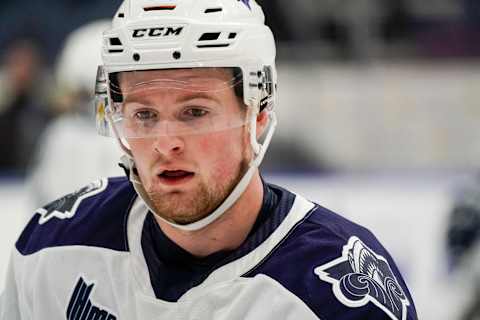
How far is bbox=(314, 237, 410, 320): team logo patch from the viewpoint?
6.44 ft

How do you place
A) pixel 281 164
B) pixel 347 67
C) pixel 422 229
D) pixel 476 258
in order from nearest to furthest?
1. pixel 476 258
2. pixel 422 229
3. pixel 281 164
4. pixel 347 67

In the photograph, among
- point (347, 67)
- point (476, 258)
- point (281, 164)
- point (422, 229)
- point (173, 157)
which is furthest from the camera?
point (347, 67)

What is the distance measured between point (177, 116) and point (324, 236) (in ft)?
1.06

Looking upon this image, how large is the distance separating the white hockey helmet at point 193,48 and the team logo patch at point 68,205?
25 centimetres

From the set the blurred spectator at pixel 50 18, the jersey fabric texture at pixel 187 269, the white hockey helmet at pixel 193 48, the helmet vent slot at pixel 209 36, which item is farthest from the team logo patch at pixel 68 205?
the blurred spectator at pixel 50 18

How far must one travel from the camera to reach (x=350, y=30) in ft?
21.7

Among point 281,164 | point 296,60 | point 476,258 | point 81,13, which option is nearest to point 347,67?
point 296,60

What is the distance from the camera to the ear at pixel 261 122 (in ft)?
7.18

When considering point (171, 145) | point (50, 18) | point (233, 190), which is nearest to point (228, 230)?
point (233, 190)

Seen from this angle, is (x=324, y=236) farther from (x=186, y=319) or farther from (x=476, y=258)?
(x=476, y=258)

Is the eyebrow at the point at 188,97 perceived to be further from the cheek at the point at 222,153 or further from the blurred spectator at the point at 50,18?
the blurred spectator at the point at 50,18

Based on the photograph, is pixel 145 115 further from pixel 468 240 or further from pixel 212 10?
pixel 468 240

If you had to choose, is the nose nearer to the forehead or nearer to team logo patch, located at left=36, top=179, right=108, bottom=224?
the forehead

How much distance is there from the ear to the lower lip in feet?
0.64
